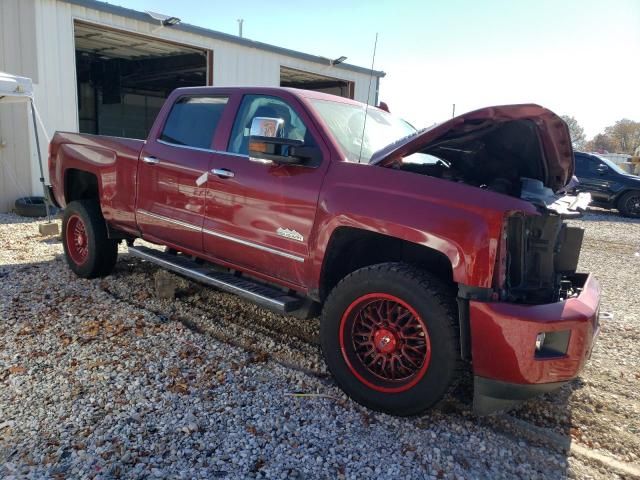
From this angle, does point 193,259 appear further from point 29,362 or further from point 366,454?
point 366,454

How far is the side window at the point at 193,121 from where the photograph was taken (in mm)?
4297

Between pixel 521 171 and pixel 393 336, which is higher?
pixel 521 171

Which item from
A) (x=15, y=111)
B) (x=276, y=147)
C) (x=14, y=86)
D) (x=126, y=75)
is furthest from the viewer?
(x=126, y=75)

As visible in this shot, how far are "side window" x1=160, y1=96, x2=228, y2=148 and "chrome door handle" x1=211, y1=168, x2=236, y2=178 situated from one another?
0.36 metres

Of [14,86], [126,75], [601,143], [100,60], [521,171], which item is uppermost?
[100,60]

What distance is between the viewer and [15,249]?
6871 mm

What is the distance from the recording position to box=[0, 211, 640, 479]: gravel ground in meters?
2.59

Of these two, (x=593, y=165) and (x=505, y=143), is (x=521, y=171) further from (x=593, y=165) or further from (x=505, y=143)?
(x=593, y=165)

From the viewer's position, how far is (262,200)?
3.63m

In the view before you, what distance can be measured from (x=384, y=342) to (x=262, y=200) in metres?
1.35

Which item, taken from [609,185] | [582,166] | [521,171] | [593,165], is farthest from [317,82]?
Answer: [521,171]

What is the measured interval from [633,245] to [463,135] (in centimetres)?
866

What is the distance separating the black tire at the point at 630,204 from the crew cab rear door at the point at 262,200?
1384 centimetres

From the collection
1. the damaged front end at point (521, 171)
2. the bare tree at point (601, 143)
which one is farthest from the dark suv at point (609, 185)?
the bare tree at point (601, 143)
